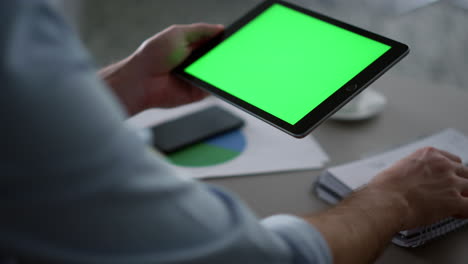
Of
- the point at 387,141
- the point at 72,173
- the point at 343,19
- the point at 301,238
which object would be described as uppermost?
the point at 72,173

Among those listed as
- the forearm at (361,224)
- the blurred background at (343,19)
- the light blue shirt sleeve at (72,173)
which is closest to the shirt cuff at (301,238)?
the forearm at (361,224)

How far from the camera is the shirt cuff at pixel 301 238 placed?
22.8 inches

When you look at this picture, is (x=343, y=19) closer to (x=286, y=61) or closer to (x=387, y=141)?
(x=387, y=141)

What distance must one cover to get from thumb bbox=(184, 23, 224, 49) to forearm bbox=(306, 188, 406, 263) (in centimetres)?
43

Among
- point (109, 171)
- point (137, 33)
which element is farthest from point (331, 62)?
point (137, 33)

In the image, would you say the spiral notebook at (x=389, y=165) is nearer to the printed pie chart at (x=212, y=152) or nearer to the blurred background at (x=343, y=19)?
the printed pie chart at (x=212, y=152)

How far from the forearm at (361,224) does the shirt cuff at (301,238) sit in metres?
0.02

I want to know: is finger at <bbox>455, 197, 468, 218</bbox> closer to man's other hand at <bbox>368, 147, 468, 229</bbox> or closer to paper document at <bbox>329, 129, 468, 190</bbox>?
man's other hand at <bbox>368, 147, 468, 229</bbox>

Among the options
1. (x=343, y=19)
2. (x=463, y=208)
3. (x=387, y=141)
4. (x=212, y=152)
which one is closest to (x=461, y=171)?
(x=463, y=208)

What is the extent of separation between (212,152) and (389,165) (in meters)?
0.33

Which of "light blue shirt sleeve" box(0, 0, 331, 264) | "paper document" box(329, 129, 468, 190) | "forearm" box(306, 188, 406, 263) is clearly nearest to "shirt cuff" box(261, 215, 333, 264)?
"forearm" box(306, 188, 406, 263)

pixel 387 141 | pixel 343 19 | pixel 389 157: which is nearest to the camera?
pixel 389 157

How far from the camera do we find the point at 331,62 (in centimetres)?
85

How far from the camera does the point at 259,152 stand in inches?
39.9
